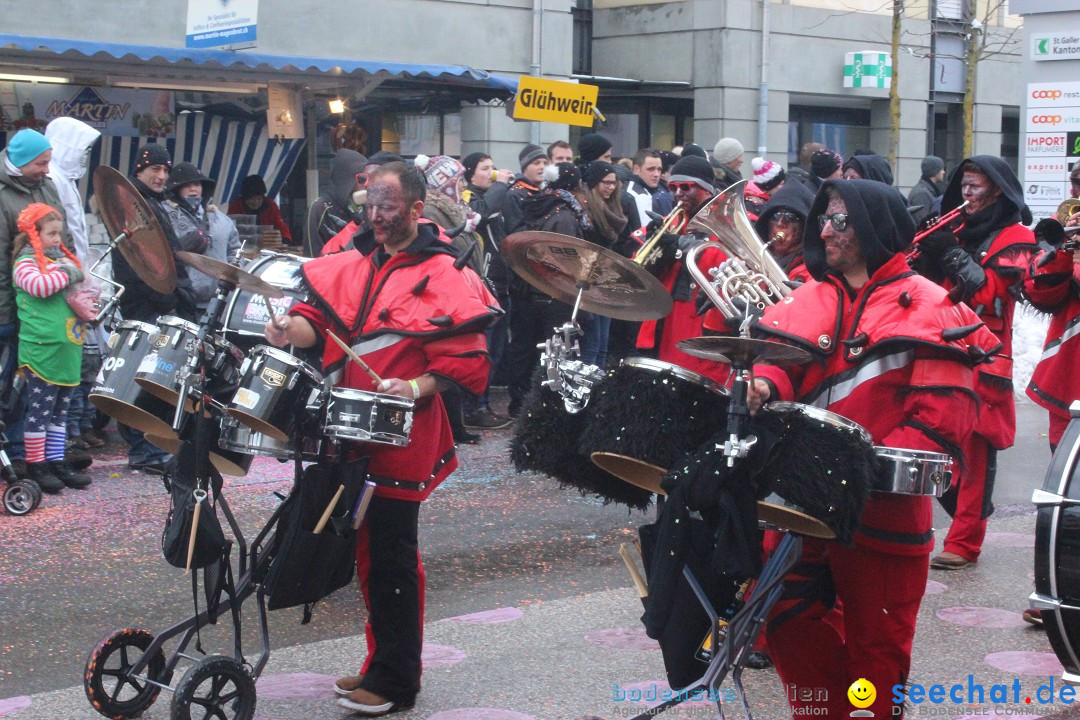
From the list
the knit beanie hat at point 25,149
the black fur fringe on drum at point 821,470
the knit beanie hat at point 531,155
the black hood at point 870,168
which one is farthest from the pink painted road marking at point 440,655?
the knit beanie hat at point 531,155

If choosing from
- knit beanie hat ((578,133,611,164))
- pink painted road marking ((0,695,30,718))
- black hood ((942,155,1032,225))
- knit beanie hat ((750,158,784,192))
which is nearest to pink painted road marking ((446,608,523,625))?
pink painted road marking ((0,695,30,718))

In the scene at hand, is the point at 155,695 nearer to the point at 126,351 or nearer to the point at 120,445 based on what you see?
the point at 126,351

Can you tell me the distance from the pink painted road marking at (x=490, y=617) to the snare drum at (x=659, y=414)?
6.55 feet

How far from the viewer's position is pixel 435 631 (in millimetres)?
5352

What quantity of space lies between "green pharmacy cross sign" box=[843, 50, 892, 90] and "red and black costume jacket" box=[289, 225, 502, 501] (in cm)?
1817

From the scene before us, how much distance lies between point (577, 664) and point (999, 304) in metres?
2.59

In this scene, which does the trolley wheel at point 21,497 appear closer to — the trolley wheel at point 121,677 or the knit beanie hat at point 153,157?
the knit beanie hat at point 153,157

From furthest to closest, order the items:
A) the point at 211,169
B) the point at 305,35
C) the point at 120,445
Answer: the point at 305,35 < the point at 211,169 < the point at 120,445

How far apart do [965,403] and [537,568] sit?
3071mm

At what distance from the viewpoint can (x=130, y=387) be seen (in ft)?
14.4

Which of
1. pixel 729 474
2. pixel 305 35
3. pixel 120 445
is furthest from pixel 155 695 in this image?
pixel 305 35

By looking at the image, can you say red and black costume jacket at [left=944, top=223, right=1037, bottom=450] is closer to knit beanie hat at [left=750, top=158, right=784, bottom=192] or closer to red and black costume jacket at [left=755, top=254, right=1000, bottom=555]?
red and black costume jacket at [left=755, top=254, right=1000, bottom=555]

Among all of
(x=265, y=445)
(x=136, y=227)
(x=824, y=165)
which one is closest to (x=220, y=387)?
(x=265, y=445)

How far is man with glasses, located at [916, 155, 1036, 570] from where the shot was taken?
593 centimetres
